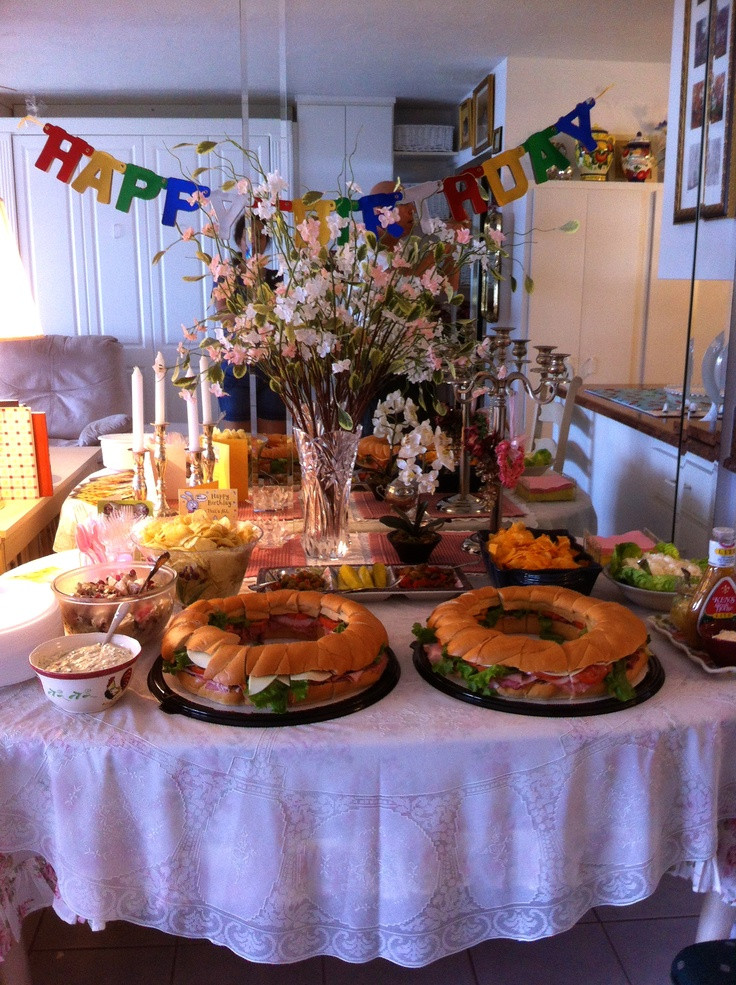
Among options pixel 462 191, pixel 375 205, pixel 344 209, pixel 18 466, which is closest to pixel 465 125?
pixel 462 191

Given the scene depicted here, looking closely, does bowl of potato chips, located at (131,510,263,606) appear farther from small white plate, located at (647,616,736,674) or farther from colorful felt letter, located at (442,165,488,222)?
colorful felt letter, located at (442,165,488,222)

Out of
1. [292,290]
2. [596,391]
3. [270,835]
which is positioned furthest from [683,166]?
[270,835]

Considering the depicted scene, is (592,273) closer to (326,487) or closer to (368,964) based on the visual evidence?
(326,487)

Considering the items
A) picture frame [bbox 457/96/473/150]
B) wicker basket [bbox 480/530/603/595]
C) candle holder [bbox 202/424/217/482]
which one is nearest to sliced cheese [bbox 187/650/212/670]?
wicker basket [bbox 480/530/603/595]

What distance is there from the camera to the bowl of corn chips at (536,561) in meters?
1.38

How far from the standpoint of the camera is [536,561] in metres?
1.42

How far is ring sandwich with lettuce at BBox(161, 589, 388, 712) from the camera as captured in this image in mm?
1009

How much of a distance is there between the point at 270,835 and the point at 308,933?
14cm

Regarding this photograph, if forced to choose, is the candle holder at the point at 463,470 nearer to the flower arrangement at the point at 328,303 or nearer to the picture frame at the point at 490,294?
the flower arrangement at the point at 328,303

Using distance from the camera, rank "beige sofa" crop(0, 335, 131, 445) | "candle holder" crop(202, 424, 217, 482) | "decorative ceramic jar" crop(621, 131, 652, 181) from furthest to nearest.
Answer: "beige sofa" crop(0, 335, 131, 445), "decorative ceramic jar" crop(621, 131, 652, 181), "candle holder" crop(202, 424, 217, 482)

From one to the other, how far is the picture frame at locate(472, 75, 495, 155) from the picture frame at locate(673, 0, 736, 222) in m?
0.71

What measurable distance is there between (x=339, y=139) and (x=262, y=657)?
2512 mm

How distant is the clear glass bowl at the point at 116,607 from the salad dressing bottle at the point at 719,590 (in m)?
0.77

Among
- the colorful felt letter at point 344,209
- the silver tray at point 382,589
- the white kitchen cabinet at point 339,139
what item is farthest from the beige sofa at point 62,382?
the silver tray at point 382,589
